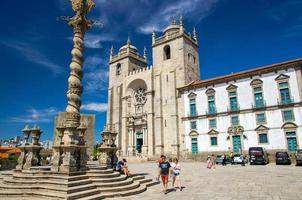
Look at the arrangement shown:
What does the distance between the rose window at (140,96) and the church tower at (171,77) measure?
3583 mm

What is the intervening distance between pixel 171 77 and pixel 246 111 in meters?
12.7

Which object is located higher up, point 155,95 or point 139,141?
point 155,95

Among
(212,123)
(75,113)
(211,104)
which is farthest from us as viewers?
(211,104)

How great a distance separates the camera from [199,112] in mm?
32906

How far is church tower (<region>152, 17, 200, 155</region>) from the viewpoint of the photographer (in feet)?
114

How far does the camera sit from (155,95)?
38250 mm

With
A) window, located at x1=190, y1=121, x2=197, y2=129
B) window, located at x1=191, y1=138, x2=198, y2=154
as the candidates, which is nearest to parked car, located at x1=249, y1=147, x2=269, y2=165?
window, located at x1=191, y1=138, x2=198, y2=154

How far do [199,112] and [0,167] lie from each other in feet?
79.5

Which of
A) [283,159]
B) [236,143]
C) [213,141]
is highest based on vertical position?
[213,141]

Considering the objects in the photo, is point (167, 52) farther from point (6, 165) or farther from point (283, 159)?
point (6, 165)

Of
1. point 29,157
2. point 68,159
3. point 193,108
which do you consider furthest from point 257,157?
point 29,157

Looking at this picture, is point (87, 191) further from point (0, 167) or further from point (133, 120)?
point (133, 120)

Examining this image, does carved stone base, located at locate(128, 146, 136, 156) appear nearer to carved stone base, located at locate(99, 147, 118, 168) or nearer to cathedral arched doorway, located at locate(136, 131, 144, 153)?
cathedral arched doorway, located at locate(136, 131, 144, 153)

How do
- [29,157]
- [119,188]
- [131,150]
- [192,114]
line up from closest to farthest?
[119,188], [29,157], [192,114], [131,150]
